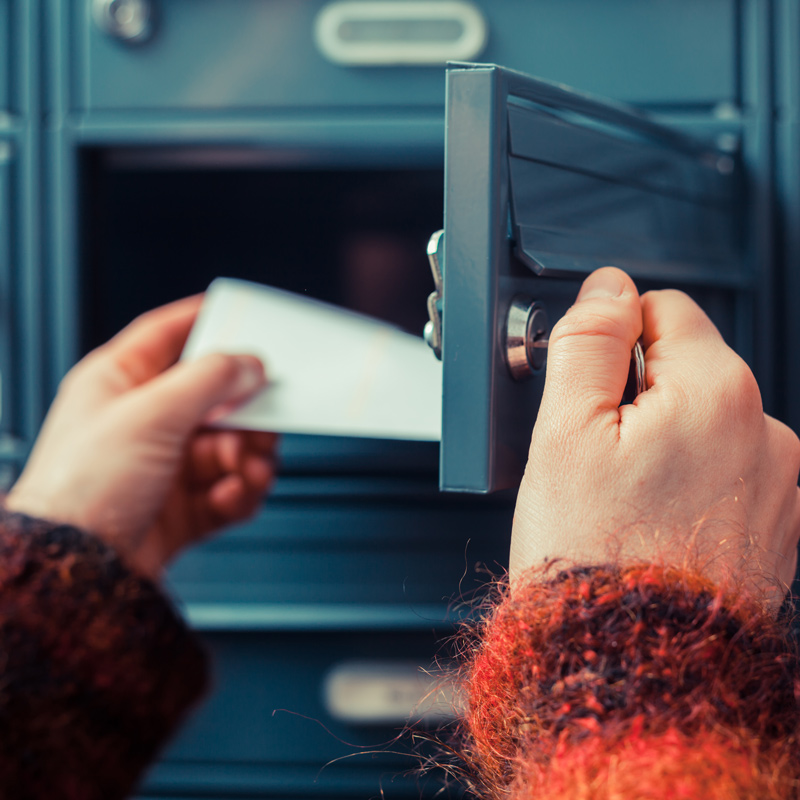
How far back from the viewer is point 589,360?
335 mm

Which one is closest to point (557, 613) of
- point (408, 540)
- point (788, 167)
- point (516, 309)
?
point (516, 309)

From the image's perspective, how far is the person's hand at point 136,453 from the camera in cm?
64

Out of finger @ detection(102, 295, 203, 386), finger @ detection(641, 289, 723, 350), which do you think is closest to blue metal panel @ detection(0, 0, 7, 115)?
finger @ detection(102, 295, 203, 386)

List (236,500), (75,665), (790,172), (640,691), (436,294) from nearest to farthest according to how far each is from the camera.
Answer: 1. (640,691)
2. (436,294)
3. (75,665)
4. (790,172)
5. (236,500)

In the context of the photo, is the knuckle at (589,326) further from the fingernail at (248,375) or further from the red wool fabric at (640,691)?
the fingernail at (248,375)

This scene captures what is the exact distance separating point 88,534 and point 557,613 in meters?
0.39

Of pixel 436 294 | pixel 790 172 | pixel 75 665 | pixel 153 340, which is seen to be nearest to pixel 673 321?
pixel 436 294

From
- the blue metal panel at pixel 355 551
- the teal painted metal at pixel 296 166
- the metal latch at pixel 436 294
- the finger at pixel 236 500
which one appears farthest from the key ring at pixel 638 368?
the finger at pixel 236 500

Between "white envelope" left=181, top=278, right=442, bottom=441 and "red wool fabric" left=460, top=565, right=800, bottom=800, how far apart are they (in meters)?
0.28

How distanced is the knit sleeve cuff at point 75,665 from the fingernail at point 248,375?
20cm

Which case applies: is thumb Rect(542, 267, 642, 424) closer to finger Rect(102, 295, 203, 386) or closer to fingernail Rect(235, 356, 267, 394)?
fingernail Rect(235, 356, 267, 394)

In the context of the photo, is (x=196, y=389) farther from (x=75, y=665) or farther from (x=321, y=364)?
(x=75, y=665)

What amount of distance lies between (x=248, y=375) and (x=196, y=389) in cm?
5

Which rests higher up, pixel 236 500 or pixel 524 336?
pixel 524 336
